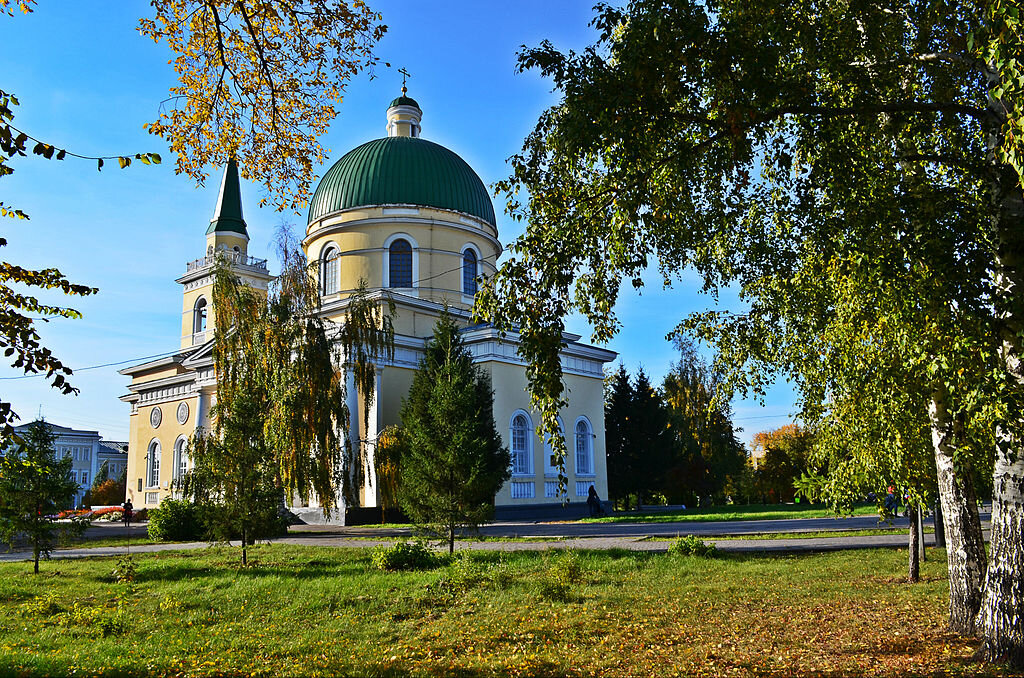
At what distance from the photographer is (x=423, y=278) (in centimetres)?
3216

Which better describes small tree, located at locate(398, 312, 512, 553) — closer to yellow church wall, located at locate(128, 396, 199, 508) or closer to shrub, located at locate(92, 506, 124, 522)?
shrub, located at locate(92, 506, 124, 522)

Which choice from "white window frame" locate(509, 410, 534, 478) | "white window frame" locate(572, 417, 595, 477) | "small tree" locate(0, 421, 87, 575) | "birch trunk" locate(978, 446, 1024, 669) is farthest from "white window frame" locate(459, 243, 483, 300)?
"birch trunk" locate(978, 446, 1024, 669)

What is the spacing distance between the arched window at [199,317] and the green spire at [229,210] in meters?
3.66

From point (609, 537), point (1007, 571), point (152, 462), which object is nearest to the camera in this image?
point (1007, 571)

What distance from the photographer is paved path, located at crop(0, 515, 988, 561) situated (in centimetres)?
1525

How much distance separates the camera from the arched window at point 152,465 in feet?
131

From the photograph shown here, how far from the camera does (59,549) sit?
19.9 meters

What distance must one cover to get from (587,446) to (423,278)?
9957 millimetres

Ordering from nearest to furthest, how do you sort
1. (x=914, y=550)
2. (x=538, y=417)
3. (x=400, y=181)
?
1. (x=914, y=550)
2. (x=538, y=417)
3. (x=400, y=181)

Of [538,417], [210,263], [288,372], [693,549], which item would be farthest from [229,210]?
[693,549]

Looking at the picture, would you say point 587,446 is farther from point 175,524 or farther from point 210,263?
point 210,263

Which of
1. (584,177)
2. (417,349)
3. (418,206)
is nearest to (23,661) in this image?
(584,177)

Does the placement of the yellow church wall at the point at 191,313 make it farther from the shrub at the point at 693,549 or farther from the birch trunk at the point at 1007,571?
the birch trunk at the point at 1007,571

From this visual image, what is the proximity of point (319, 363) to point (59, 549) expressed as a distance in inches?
325
